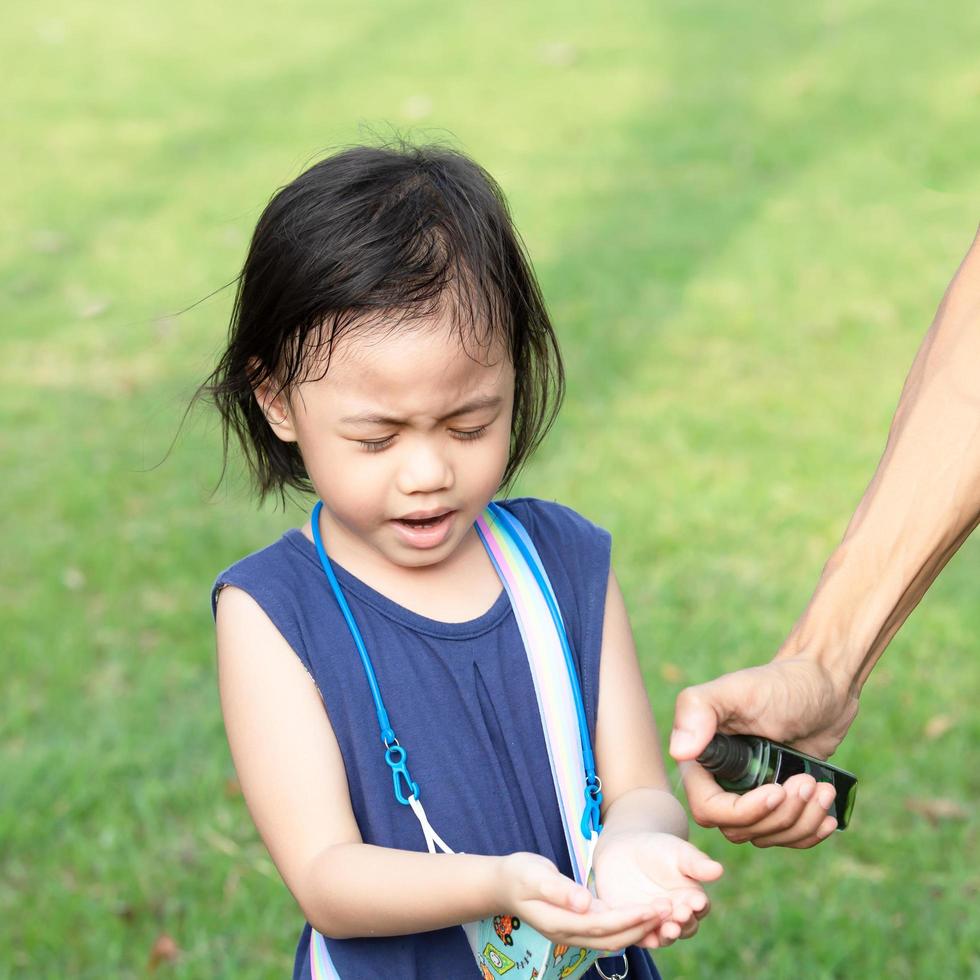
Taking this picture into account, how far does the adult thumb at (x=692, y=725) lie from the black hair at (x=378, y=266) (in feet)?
1.52

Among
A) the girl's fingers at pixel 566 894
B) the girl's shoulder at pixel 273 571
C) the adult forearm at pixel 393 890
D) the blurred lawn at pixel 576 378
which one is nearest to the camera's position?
the girl's fingers at pixel 566 894

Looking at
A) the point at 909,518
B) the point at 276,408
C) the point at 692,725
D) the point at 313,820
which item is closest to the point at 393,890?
the point at 313,820

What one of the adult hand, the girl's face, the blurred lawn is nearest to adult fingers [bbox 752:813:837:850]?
the adult hand

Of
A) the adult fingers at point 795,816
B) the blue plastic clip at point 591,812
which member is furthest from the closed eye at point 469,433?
the adult fingers at point 795,816

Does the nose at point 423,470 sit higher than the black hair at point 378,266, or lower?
lower

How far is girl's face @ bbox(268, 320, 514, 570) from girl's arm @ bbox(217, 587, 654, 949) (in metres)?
0.18

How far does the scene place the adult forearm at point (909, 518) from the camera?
202cm

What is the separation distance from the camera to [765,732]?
1.83 meters

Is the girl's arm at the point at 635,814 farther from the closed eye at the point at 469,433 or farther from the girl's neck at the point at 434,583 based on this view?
the closed eye at the point at 469,433

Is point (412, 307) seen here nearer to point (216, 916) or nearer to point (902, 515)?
point (902, 515)

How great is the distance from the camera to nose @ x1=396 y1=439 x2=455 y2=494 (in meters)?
1.71

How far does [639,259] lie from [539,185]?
4.69ft

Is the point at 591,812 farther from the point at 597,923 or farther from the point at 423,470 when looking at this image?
the point at 423,470

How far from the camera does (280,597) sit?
69.9 inches
